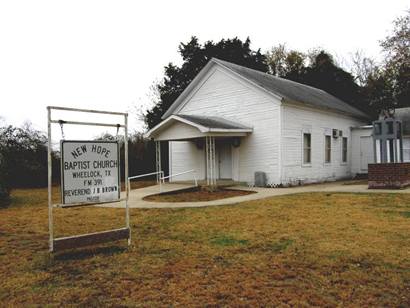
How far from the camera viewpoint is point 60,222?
9453mm

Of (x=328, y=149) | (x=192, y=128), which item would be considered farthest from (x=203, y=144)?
(x=328, y=149)

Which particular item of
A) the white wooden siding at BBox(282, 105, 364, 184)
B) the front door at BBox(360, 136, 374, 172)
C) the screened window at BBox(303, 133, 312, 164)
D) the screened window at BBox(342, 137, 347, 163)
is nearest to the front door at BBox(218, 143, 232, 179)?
the white wooden siding at BBox(282, 105, 364, 184)

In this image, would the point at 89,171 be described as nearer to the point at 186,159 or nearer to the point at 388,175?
the point at 388,175

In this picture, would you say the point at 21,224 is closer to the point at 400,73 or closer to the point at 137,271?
the point at 137,271

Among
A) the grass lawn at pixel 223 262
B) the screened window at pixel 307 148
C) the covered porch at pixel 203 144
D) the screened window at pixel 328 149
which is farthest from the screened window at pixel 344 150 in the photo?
the grass lawn at pixel 223 262

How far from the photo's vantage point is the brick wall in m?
15.4

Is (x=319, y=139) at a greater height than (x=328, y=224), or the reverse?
(x=319, y=139)

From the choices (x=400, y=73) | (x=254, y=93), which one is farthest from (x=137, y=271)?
(x=400, y=73)

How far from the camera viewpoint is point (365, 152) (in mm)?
24047

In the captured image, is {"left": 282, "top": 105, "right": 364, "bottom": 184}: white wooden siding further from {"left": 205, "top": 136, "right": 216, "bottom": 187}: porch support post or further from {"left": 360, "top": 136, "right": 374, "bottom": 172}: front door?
{"left": 205, "top": 136, "right": 216, "bottom": 187}: porch support post

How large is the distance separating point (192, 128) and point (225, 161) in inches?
143

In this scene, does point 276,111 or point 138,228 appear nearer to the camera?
point 138,228

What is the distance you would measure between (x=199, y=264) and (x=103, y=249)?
6.66ft

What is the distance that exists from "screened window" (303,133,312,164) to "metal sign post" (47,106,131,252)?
48.0 ft
